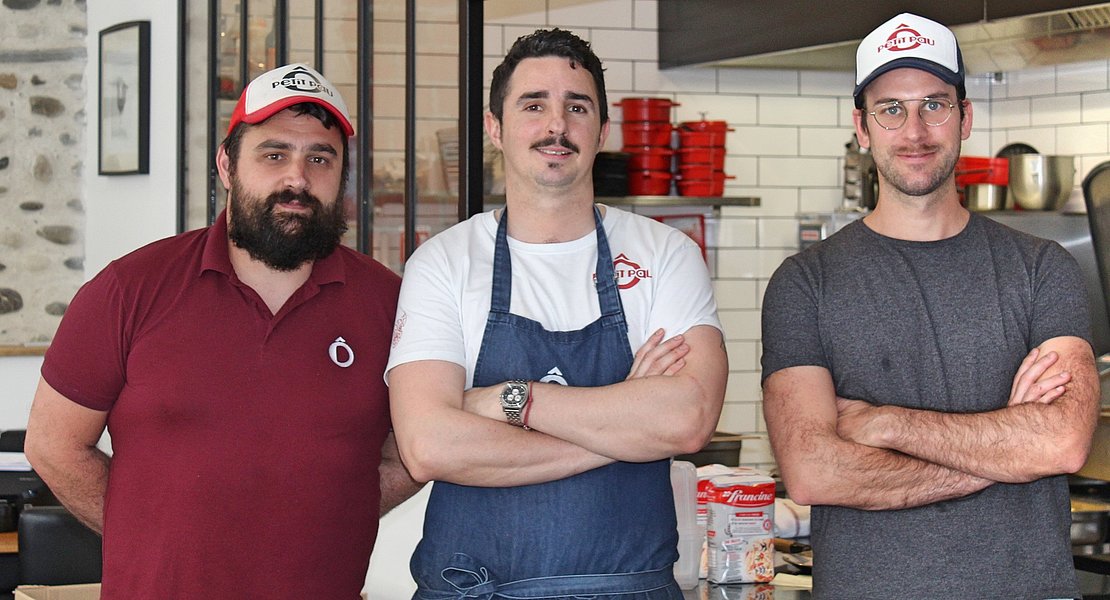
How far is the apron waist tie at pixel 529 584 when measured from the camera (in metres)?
2.07

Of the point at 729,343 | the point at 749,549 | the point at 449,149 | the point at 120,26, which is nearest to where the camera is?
Answer: the point at 749,549

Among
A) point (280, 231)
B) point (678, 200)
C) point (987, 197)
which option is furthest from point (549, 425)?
point (987, 197)

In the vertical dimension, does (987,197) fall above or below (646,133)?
below

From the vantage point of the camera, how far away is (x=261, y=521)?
2.12 metres

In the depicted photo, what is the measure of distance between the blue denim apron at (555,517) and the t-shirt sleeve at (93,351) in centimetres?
56

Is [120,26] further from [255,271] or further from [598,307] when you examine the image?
[598,307]

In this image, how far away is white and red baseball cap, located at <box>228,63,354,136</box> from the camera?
2248 mm

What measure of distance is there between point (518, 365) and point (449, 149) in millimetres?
1337

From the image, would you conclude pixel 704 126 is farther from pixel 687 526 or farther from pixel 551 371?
pixel 551 371

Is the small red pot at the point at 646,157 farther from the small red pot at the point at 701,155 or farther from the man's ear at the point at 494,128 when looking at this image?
the man's ear at the point at 494,128

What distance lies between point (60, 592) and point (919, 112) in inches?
76.3

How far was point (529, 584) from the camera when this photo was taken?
2072 mm

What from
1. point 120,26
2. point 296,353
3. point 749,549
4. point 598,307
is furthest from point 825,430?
point 120,26

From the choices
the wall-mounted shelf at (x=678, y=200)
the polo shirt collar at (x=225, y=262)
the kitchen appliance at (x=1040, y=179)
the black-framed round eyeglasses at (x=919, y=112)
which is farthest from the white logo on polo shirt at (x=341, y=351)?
the kitchen appliance at (x=1040, y=179)
